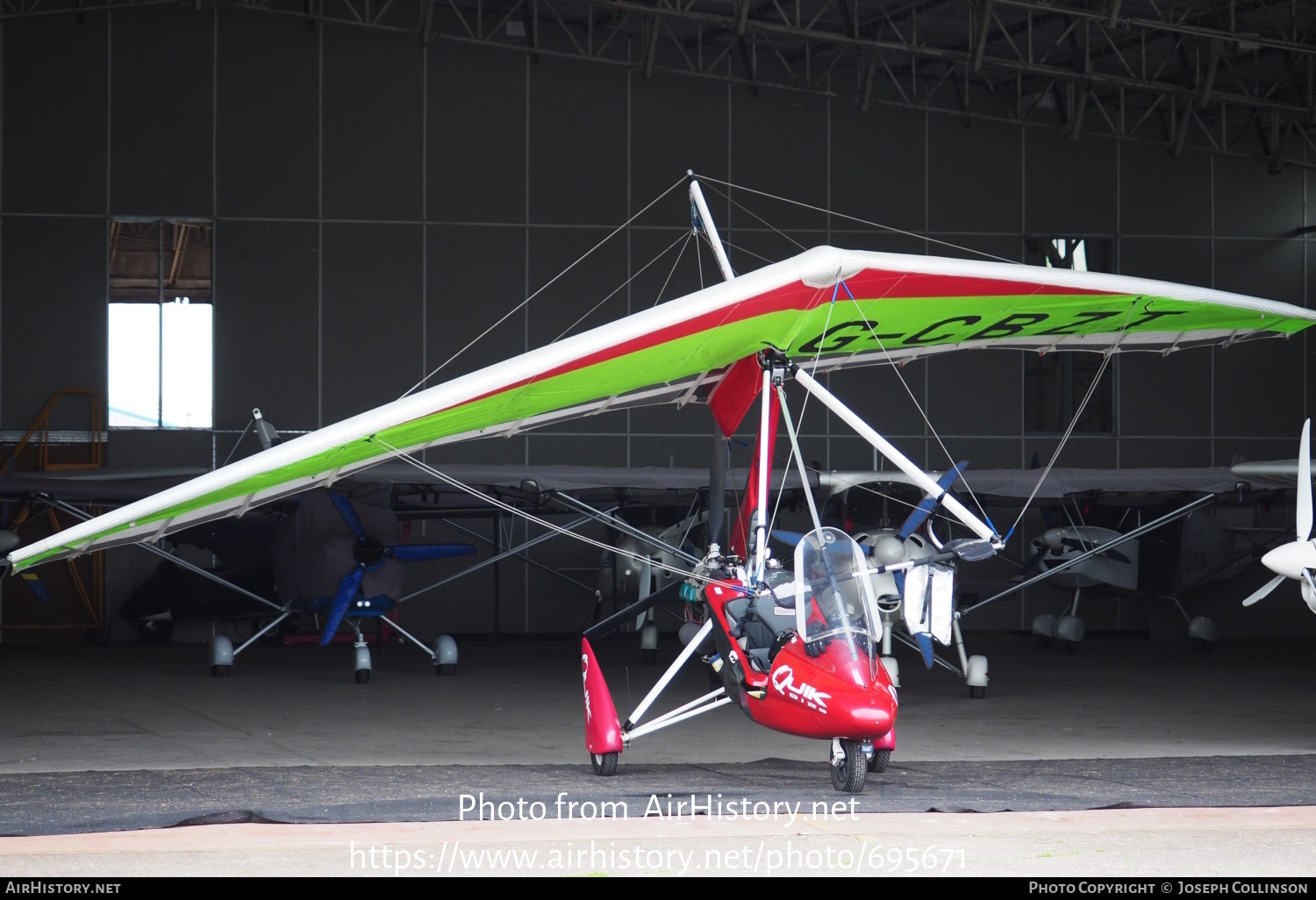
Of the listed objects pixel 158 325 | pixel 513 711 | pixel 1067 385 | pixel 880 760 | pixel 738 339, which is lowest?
pixel 513 711

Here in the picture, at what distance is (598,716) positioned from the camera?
7.45 meters

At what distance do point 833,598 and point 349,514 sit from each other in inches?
292

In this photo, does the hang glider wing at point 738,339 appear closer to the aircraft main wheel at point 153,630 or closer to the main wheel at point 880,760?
the main wheel at point 880,760

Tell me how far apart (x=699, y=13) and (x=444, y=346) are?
5.83m

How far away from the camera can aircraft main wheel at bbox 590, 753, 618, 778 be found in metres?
7.41

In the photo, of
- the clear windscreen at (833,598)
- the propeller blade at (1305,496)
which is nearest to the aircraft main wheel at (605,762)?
the clear windscreen at (833,598)

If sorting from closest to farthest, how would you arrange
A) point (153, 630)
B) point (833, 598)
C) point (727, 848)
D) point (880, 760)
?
point (727, 848)
point (833, 598)
point (880, 760)
point (153, 630)

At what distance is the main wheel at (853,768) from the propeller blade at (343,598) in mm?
7019

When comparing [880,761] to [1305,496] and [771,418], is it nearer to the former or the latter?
[771,418]

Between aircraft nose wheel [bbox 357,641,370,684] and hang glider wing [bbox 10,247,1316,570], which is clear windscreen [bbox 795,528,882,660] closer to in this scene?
hang glider wing [bbox 10,247,1316,570]

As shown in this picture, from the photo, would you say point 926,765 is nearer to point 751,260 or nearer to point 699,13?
point 699,13

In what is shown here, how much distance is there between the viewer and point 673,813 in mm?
6227

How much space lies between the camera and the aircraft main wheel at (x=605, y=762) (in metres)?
7.41

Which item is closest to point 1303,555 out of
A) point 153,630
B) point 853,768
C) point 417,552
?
point 853,768
